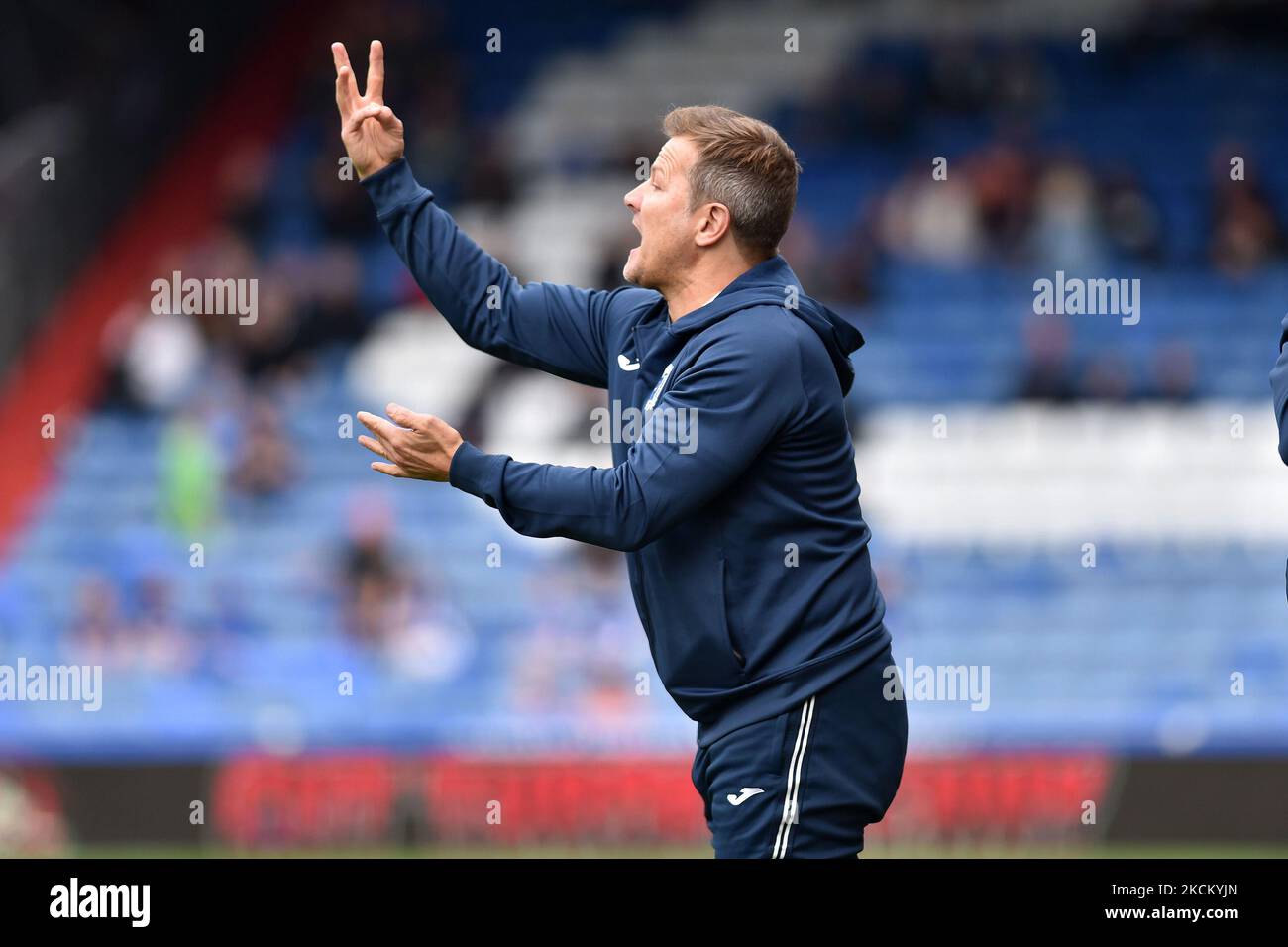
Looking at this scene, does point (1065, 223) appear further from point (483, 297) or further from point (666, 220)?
point (666, 220)

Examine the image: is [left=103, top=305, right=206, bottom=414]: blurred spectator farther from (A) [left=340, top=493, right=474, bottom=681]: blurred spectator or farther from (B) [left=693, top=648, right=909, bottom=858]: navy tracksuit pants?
(B) [left=693, top=648, right=909, bottom=858]: navy tracksuit pants

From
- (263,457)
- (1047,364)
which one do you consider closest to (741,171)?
(1047,364)

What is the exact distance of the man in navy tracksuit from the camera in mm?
3734

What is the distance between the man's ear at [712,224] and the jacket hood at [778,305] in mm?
106

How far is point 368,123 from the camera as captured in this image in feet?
14.0

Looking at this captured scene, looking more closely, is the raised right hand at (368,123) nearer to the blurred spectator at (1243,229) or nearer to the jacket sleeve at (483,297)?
the jacket sleeve at (483,297)

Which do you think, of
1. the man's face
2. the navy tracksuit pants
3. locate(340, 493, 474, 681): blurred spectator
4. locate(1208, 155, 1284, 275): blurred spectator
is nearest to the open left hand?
the man's face

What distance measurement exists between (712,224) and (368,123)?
0.88 meters

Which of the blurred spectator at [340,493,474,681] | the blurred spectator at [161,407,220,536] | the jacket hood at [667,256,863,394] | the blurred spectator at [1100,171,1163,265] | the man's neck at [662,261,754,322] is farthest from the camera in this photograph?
the blurred spectator at [1100,171,1163,265]

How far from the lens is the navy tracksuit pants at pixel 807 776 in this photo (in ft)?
12.4

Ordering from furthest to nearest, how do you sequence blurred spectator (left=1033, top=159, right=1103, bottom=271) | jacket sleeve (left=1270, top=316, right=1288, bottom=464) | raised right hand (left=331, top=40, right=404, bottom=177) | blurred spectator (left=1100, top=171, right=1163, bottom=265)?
blurred spectator (left=1100, top=171, right=1163, bottom=265) → blurred spectator (left=1033, top=159, right=1103, bottom=271) → raised right hand (left=331, top=40, right=404, bottom=177) → jacket sleeve (left=1270, top=316, right=1288, bottom=464)

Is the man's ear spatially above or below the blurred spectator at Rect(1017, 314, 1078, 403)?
below

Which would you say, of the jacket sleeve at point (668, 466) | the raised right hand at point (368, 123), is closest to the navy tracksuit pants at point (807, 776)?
the jacket sleeve at point (668, 466)

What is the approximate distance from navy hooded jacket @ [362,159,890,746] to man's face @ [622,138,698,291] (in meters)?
0.12
